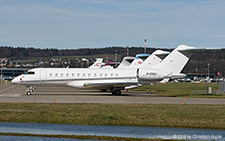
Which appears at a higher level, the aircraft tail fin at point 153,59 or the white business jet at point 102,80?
the aircraft tail fin at point 153,59

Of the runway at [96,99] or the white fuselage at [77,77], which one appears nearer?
the runway at [96,99]

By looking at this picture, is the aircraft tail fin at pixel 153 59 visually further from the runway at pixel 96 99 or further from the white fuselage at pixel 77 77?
the runway at pixel 96 99

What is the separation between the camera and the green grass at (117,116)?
76.1 ft

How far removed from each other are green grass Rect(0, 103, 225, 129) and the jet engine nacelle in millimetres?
17713

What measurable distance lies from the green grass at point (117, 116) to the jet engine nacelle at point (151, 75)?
58.1 feet

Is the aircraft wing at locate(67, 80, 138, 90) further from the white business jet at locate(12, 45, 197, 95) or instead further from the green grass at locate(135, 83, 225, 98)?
the green grass at locate(135, 83, 225, 98)

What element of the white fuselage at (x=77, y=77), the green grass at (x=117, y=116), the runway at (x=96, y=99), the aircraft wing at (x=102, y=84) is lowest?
the runway at (x=96, y=99)

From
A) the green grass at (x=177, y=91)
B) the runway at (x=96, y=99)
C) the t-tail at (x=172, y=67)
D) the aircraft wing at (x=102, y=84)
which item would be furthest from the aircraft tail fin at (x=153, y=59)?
the runway at (x=96, y=99)

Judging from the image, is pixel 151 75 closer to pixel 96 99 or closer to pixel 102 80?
pixel 102 80

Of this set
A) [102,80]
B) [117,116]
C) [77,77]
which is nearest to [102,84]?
[102,80]

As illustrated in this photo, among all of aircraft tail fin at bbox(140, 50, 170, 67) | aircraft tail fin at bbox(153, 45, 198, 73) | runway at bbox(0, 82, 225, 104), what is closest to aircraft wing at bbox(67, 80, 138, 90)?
runway at bbox(0, 82, 225, 104)

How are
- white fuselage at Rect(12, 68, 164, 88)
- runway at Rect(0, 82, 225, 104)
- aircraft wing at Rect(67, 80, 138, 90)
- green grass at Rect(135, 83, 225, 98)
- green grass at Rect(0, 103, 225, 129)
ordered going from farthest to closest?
green grass at Rect(135, 83, 225, 98)
white fuselage at Rect(12, 68, 164, 88)
aircraft wing at Rect(67, 80, 138, 90)
runway at Rect(0, 82, 225, 104)
green grass at Rect(0, 103, 225, 129)

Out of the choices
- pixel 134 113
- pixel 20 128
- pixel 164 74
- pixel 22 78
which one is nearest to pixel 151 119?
pixel 134 113

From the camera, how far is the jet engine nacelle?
156 ft
